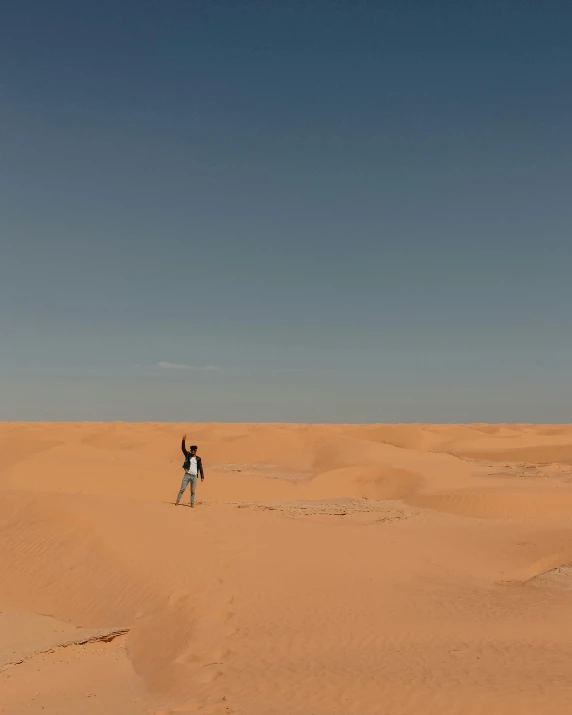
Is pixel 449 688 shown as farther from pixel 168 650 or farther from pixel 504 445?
pixel 504 445

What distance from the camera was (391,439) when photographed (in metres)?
61.8

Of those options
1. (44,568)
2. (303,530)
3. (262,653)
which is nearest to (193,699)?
(262,653)

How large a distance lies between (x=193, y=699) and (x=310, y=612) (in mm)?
3554

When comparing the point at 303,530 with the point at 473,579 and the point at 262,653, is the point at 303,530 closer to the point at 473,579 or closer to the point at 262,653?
the point at 473,579

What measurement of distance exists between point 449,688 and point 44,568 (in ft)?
31.6

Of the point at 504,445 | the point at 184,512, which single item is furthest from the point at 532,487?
the point at 504,445

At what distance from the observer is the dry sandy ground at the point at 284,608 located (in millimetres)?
7215

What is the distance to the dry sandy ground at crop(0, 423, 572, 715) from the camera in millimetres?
7215

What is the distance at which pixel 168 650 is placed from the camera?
9.17 m

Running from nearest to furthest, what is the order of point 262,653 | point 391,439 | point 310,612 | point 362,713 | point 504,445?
point 362,713
point 262,653
point 310,612
point 504,445
point 391,439

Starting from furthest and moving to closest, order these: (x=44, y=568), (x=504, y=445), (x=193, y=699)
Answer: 1. (x=504, y=445)
2. (x=44, y=568)
3. (x=193, y=699)

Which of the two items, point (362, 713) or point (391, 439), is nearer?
point (362, 713)

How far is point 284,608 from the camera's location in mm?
10625

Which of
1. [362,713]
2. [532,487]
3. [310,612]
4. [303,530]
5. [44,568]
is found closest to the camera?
[362,713]
